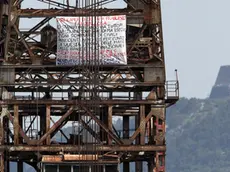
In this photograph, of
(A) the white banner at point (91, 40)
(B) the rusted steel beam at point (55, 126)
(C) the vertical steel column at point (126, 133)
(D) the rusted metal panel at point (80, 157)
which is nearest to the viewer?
(D) the rusted metal panel at point (80, 157)

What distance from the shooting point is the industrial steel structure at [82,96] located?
85.8 meters

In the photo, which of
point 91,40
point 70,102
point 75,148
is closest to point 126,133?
point 91,40

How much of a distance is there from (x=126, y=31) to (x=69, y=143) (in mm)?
8775

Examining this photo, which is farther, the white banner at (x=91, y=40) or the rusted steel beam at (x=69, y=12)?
the rusted steel beam at (x=69, y=12)

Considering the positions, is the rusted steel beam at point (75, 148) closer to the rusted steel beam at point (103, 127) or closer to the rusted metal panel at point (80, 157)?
the rusted metal panel at point (80, 157)

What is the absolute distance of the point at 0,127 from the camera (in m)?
86.8

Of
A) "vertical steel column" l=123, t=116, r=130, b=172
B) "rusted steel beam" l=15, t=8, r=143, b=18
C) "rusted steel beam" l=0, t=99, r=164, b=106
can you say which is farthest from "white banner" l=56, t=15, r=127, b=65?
"vertical steel column" l=123, t=116, r=130, b=172

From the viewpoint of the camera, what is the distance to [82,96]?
3501 inches

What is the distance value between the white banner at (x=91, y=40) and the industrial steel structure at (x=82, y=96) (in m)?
0.52

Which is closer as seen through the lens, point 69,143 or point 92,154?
point 92,154

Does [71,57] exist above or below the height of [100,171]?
above

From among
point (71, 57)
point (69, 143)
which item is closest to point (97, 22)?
point (71, 57)

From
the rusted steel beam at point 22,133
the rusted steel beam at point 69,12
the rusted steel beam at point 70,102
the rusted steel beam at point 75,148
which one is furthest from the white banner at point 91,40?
the rusted steel beam at point 75,148

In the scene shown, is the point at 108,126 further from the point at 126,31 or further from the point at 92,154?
the point at 126,31
